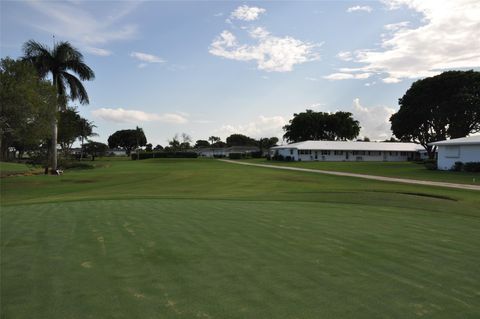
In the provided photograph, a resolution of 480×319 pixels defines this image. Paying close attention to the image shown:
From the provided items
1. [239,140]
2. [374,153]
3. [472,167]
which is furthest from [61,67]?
[239,140]

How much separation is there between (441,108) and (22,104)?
194 feet

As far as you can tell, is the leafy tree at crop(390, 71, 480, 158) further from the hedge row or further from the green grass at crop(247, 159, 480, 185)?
the hedge row

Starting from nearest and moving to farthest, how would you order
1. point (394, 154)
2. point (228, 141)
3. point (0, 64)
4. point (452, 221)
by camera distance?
1. point (452, 221)
2. point (0, 64)
3. point (394, 154)
4. point (228, 141)

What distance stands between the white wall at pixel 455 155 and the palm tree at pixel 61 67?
37.4 meters

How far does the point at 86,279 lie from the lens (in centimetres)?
470

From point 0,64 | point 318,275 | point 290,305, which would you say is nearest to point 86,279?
point 290,305

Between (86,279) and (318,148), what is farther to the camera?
(318,148)

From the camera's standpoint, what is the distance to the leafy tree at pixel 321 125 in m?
99.1

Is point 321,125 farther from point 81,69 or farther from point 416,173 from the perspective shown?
point 81,69

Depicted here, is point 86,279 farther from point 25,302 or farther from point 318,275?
point 318,275

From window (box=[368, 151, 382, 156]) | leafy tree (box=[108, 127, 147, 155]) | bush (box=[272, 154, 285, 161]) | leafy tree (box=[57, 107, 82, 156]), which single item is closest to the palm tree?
leafy tree (box=[57, 107, 82, 156])

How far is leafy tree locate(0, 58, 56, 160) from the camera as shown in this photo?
21.3 metres

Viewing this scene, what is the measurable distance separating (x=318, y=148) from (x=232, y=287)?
7215 cm

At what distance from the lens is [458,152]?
3953 cm
